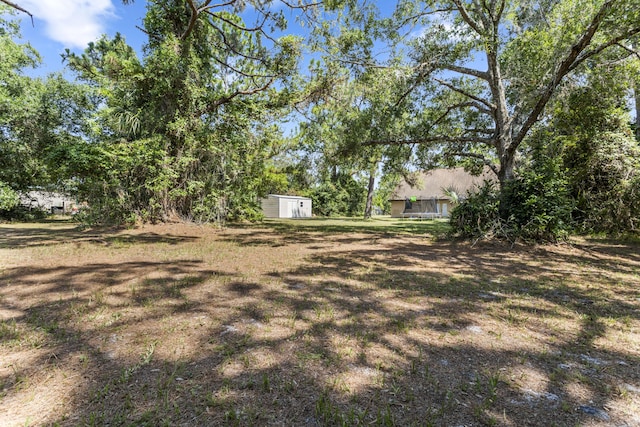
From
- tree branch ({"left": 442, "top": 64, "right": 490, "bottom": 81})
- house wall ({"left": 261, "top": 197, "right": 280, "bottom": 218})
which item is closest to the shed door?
house wall ({"left": 261, "top": 197, "right": 280, "bottom": 218})

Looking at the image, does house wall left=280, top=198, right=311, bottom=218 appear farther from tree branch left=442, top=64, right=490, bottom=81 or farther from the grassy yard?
the grassy yard

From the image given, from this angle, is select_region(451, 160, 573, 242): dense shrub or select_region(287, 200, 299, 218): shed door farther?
select_region(287, 200, 299, 218): shed door

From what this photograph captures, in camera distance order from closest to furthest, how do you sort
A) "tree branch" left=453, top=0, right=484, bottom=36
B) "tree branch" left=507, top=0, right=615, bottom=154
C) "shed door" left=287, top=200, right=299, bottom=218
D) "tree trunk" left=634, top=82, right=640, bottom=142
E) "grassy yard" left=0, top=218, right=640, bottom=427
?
1. "grassy yard" left=0, top=218, right=640, bottom=427
2. "tree branch" left=507, top=0, right=615, bottom=154
3. "tree branch" left=453, top=0, right=484, bottom=36
4. "tree trunk" left=634, top=82, right=640, bottom=142
5. "shed door" left=287, top=200, right=299, bottom=218

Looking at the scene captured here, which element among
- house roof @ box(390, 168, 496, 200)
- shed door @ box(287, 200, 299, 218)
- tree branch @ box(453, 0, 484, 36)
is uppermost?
tree branch @ box(453, 0, 484, 36)

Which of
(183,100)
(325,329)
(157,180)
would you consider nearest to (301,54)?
(183,100)

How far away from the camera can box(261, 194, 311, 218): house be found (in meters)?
29.5

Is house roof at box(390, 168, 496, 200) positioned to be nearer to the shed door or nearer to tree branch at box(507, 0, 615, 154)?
the shed door

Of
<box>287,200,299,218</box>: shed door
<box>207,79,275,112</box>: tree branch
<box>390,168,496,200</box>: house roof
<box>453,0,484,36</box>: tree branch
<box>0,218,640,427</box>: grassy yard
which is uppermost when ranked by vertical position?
<box>453,0,484,36</box>: tree branch

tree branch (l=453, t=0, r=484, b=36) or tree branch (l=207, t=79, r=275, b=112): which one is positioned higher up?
tree branch (l=453, t=0, r=484, b=36)

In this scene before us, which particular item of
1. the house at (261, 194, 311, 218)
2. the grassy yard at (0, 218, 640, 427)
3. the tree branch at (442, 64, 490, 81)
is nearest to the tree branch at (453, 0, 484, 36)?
the tree branch at (442, 64, 490, 81)

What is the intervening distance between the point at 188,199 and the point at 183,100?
3767 millimetres

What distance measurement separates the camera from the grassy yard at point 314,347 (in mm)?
1755

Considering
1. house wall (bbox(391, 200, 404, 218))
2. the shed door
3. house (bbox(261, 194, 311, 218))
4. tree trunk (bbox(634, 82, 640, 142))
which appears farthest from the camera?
house wall (bbox(391, 200, 404, 218))

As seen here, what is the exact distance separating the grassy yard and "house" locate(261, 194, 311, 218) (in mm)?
24228
